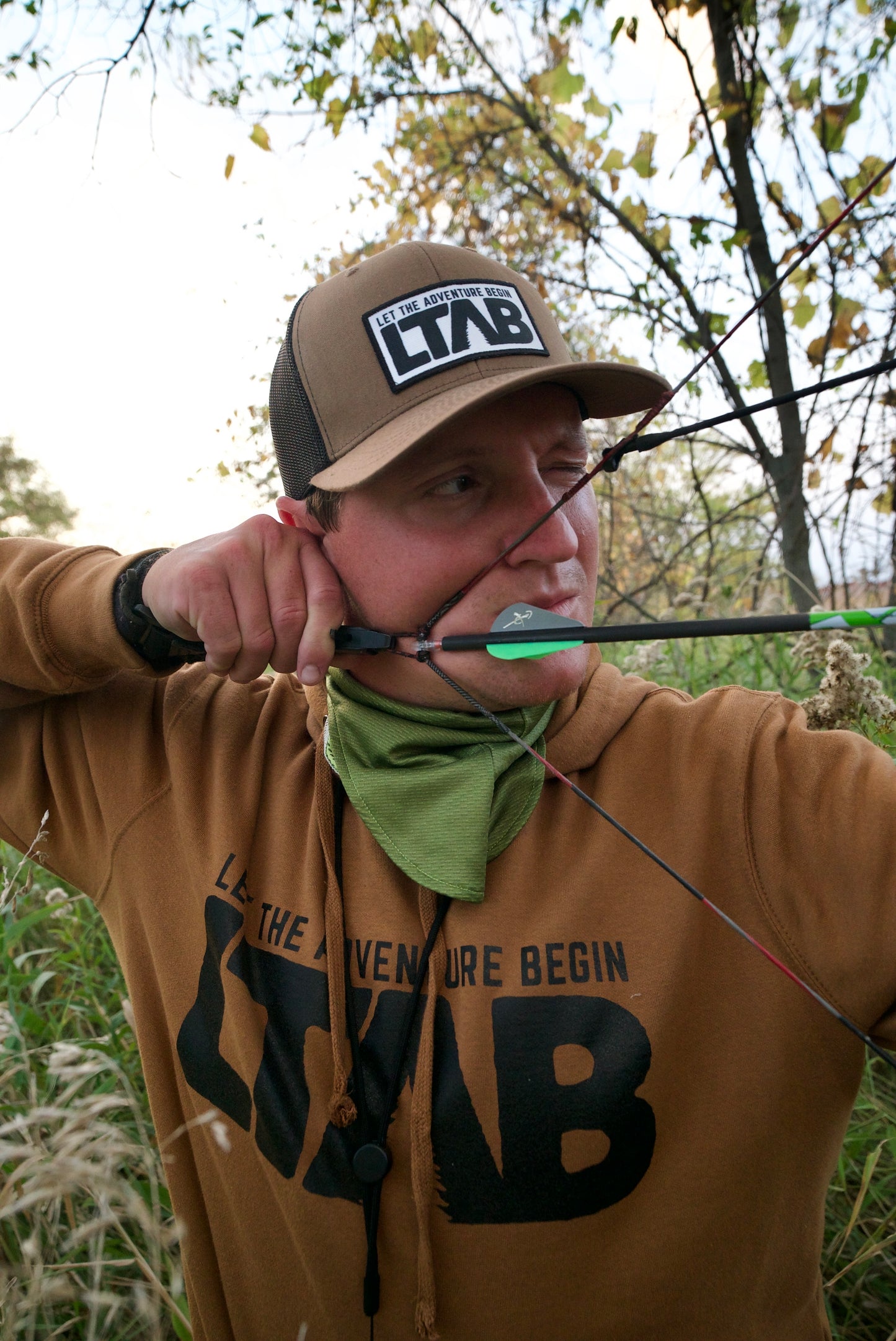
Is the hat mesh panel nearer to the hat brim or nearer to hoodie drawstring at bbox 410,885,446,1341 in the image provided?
the hat brim

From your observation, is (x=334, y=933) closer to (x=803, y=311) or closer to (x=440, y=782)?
(x=440, y=782)

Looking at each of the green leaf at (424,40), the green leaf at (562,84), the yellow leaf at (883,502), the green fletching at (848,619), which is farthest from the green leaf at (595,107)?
the green fletching at (848,619)

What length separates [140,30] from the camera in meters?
2.33

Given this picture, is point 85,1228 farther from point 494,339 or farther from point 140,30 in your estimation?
point 140,30

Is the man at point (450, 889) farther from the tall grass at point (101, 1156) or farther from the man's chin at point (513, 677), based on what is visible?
the tall grass at point (101, 1156)

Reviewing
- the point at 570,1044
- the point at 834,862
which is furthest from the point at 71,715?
the point at 834,862

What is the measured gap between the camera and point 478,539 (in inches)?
45.3

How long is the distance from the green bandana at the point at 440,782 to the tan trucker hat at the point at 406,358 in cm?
37

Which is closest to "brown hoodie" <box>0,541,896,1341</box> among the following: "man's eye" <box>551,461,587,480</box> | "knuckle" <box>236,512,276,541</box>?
"man's eye" <box>551,461,587,480</box>

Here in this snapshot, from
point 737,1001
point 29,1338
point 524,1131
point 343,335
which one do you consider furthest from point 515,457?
point 29,1338

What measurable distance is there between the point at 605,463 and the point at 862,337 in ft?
6.53

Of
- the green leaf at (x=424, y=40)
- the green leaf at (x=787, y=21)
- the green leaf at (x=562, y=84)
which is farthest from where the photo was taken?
the green leaf at (x=424, y=40)

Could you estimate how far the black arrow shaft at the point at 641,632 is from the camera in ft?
2.32

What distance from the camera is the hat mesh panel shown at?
1.25 meters
